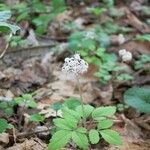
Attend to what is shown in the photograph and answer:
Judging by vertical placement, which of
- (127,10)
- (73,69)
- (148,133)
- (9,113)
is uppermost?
(73,69)

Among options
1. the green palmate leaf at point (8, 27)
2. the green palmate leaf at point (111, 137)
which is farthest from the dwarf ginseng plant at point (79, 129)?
the green palmate leaf at point (8, 27)

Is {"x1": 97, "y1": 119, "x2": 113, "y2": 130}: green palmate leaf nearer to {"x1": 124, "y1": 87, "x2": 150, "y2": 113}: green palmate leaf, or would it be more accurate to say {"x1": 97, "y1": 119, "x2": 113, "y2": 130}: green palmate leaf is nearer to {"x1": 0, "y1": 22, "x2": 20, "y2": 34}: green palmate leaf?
{"x1": 124, "y1": 87, "x2": 150, "y2": 113}: green palmate leaf

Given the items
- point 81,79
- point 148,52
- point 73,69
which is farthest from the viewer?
point 148,52

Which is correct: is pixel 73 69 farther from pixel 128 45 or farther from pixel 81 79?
pixel 128 45

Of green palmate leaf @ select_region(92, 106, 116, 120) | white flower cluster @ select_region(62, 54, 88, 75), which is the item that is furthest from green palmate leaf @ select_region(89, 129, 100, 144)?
white flower cluster @ select_region(62, 54, 88, 75)

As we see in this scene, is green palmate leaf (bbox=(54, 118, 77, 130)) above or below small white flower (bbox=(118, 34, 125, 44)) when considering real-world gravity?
above

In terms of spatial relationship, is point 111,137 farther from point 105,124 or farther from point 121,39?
point 121,39

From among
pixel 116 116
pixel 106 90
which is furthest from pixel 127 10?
pixel 116 116
